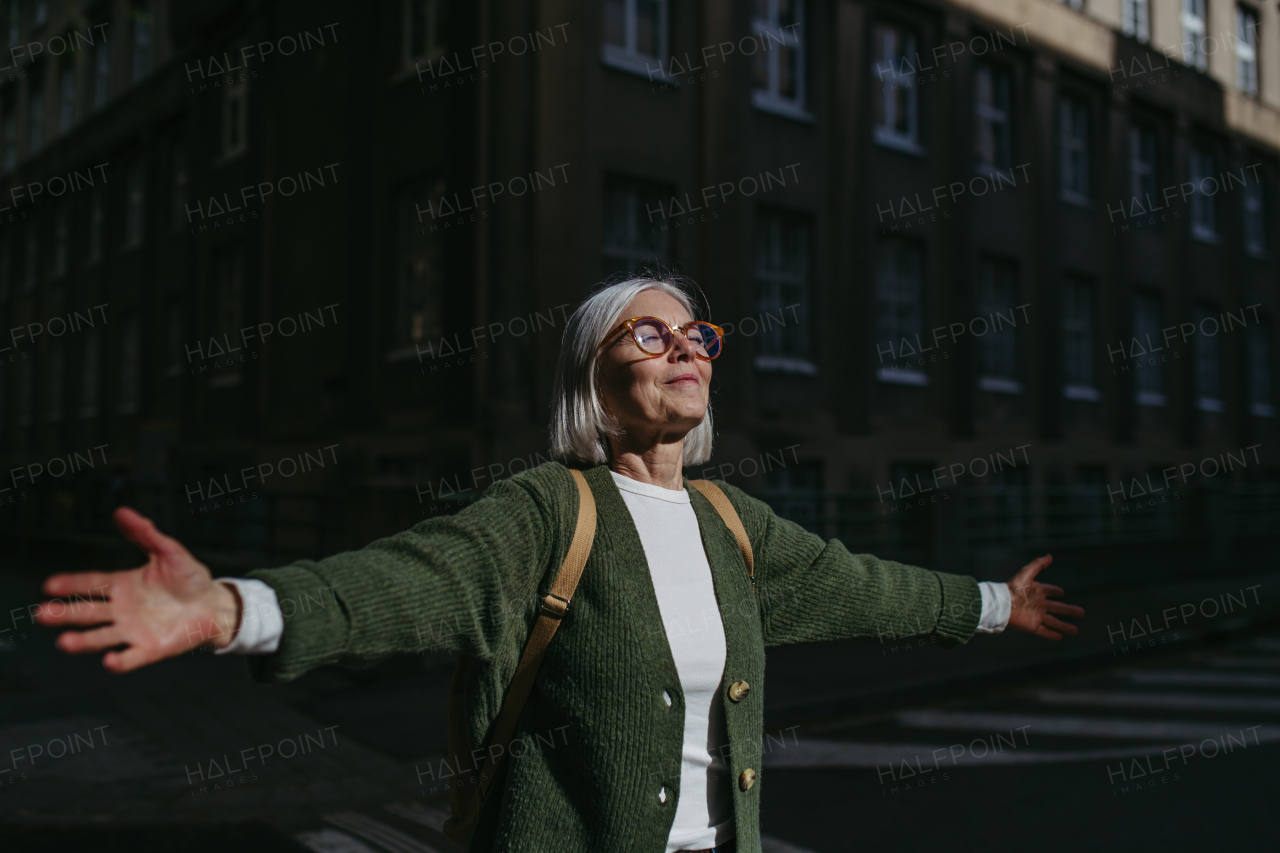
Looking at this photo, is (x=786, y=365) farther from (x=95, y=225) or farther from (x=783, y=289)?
(x=95, y=225)

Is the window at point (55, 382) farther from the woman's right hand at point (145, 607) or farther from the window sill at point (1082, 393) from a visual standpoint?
the woman's right hand at point (145, 607)

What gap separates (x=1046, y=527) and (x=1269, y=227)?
1659 cm

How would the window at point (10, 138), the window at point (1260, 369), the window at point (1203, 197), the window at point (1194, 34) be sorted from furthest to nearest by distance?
the window at point (10, 138), the window at point (1260, 369), the window at point (1203, 197), the window at point (1194, 34)

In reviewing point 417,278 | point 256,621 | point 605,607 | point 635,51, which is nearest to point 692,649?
point 605,607

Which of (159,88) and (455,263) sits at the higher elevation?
Result: (159,88)

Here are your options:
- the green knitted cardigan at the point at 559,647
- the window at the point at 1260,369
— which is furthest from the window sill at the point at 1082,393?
the green knitted cardigan at the point at 559,647

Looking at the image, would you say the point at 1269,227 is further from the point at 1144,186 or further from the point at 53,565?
the point at 53,565

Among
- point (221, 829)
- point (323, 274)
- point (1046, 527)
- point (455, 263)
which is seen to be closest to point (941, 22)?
point (1046, 527)

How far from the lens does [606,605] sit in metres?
1.93

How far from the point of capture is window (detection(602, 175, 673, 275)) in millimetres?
13023

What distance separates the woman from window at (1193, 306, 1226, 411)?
79.3 ft

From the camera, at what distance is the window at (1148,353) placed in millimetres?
21531

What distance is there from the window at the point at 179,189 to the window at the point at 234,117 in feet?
6.22

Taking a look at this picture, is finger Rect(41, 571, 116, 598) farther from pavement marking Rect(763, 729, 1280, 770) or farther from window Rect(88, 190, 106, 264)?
window Rect(88, 190, 106, 264)
